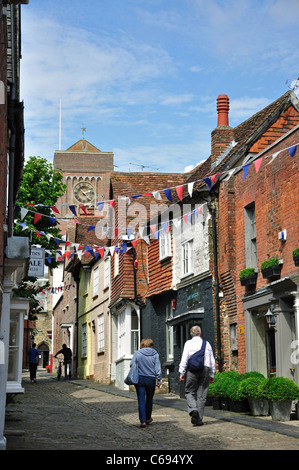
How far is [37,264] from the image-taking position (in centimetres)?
1950

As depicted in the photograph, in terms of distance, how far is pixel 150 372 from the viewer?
41.2 ft

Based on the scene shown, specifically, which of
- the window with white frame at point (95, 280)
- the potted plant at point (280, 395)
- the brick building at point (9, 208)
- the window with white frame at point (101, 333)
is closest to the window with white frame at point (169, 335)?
the window with white frame at point (101, 333)

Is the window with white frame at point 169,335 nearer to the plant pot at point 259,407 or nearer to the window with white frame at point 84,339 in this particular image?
the plant pot at point 259,407

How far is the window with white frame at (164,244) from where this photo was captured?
2264 cm

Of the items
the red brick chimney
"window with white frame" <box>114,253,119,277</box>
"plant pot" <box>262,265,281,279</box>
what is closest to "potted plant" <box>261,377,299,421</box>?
"plant pot" <box>262,265,281,279</box>

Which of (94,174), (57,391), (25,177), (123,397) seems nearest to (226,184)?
(123,397)

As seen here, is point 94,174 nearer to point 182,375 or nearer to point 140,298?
point 140,298

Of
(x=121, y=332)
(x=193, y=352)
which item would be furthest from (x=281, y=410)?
(x=121, y=332)

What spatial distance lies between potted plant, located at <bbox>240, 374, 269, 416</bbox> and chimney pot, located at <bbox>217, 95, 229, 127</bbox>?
10060 millimetres

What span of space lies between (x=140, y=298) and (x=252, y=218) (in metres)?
8.26

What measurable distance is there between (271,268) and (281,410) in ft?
11.0

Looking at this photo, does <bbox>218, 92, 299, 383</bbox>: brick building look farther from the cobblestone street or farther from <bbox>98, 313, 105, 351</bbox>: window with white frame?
<bbox>98, 313, 105, 351</bbox>: window with white frame

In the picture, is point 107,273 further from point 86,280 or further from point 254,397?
point 254,397

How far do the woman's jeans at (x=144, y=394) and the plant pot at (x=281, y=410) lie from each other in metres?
2.54
